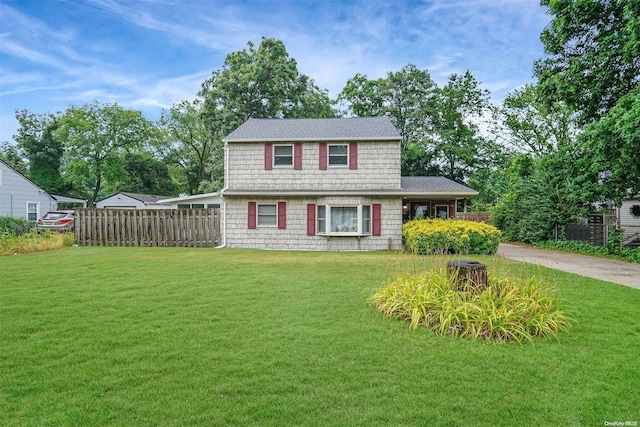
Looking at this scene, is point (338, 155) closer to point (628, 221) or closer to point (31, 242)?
point (31, 242)

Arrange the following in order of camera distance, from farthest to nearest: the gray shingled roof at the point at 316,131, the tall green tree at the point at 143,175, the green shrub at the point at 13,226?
the tall green tree at the point at 143,175 < the gray shingled roof at the point at 316,131 < the green shrub at the point at 13,226

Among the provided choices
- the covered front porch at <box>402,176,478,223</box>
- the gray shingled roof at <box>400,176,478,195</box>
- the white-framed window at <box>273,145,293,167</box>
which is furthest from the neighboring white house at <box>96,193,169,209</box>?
the gray shingled roof at <box>400,176,478,195</box>

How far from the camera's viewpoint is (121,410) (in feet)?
8.54

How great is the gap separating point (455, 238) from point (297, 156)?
7.40 m

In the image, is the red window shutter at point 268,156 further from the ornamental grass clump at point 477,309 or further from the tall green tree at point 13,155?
the tall green tree at point 13,155

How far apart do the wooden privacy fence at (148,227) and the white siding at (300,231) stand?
945mm

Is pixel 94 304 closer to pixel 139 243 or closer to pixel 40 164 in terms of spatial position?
pixel 139 243

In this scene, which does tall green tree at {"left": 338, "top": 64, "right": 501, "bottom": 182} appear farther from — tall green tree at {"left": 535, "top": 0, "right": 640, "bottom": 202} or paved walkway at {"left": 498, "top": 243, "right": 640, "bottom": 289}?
paved walkway at {"left": 498, "top": 243, "right": 640, "bottom": 289}

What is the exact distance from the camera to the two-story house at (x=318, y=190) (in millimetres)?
14578

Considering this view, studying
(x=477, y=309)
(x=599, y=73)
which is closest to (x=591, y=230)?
(x=599, y=73)

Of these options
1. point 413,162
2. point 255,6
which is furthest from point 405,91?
point 255,6

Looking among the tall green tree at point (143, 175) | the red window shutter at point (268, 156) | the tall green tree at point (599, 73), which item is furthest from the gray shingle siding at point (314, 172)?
the tall green tree at point (143, 175)

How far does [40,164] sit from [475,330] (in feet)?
141

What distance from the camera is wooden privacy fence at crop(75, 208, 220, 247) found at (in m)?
15.5
